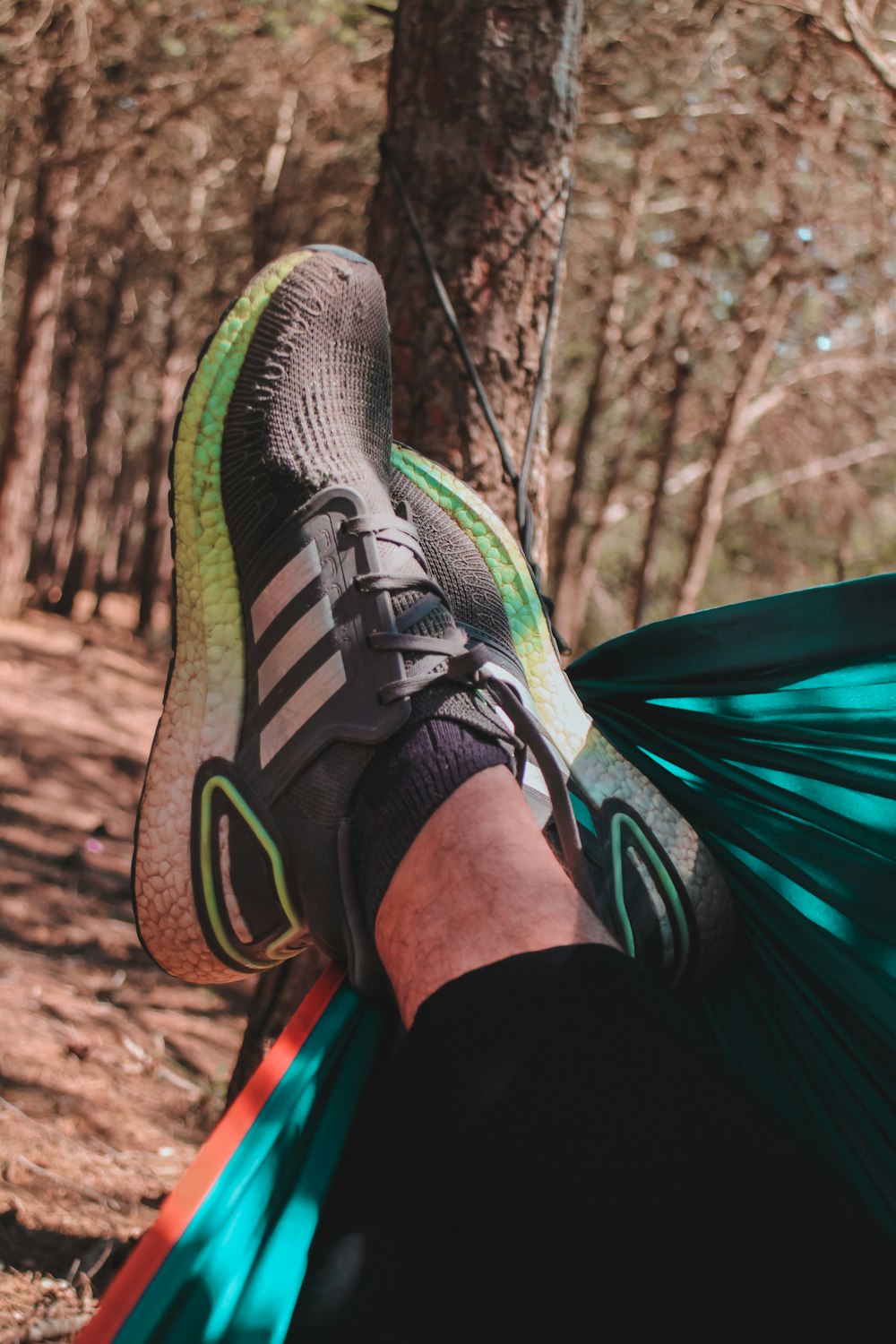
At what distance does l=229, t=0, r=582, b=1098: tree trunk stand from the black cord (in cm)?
2

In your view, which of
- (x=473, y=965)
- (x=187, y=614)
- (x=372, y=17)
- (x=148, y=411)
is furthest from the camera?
(x=148, y=411)

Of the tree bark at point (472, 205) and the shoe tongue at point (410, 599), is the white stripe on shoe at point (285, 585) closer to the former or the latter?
the shoe tongue at point (410, 599)

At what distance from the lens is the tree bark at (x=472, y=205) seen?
1992 millimetres

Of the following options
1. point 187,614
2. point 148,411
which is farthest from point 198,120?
point 148,411

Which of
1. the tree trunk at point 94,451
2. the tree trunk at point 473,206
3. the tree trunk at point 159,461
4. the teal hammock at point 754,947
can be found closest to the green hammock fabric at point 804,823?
the teal hammock at point 754,947

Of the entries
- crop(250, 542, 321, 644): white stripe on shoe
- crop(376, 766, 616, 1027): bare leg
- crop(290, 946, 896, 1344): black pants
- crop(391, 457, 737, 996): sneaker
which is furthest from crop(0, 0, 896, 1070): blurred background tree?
crop(290, 946, 896, 1344): black pants

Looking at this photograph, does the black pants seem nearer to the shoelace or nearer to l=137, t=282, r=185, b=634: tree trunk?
the shoelace

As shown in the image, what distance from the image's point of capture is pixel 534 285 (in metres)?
2.06

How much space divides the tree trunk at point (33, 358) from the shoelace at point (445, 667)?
342 inches

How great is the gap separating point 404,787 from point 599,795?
328 millimetres

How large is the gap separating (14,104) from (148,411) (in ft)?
47.2

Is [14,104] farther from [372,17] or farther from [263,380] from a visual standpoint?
[263,380]

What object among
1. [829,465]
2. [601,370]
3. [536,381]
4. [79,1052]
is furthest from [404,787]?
[829,465]

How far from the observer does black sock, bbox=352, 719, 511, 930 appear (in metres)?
1.24
